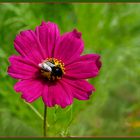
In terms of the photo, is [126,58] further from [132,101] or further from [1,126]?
[1,126]

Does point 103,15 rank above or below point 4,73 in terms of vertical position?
above

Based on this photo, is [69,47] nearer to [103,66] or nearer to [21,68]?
[21,68]

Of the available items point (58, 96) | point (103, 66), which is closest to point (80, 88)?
point (58, 96)

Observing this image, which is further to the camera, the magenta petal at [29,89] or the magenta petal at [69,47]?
the magenta petal at [69,47]

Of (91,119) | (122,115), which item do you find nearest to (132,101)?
(122,115)

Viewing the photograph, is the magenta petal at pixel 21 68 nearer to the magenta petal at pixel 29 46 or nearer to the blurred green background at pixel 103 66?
the magenta petal at pixel 29 46

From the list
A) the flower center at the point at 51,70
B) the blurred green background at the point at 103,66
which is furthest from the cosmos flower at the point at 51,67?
the blurred green background at the point at 103,66
